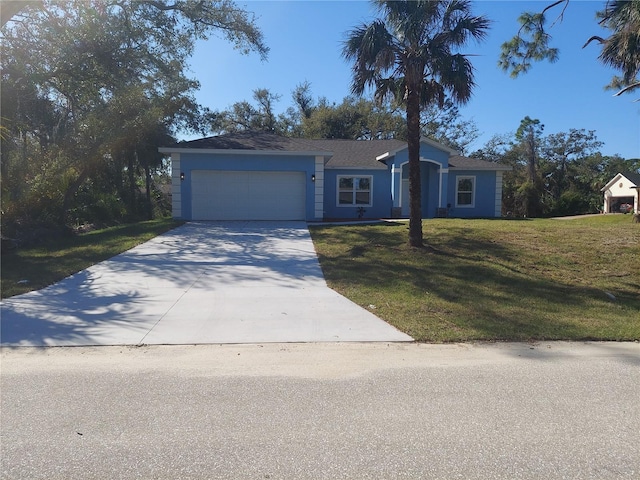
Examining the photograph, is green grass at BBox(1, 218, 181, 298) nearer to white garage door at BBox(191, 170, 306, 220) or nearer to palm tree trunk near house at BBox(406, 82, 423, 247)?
white garage door at BBox(191, 170, 306, 220)

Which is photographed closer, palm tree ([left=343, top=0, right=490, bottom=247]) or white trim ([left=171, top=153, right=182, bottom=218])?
palm tree ([left=343, top=0, right=490, bottom=247])

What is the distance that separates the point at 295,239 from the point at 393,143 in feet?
39.8

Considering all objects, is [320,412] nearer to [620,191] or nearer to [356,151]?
[356,151]

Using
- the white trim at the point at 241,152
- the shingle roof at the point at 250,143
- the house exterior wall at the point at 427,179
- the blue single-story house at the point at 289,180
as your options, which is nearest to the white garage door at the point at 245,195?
Answer: the blue single-story house at the point at 289,180

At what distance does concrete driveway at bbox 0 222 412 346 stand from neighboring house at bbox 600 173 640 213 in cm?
4030

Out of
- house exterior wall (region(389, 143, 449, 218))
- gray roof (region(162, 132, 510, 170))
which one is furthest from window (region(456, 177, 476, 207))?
house exterior wall (region(389, 143, 449, 218))

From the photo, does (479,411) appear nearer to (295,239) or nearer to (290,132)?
(295,239)

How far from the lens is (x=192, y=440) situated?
3242 millimetres

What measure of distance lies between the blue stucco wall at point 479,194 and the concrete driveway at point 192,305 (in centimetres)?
1295

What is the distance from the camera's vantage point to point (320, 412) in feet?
12.1

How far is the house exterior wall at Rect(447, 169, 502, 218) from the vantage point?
73.3ft

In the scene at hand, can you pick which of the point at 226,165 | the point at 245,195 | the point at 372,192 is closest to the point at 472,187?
the point at 372,192

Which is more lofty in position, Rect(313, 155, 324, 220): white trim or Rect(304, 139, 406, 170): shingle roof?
Rect(304, 139, 406, 170): shingle roof

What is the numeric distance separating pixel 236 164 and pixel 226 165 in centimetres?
41
